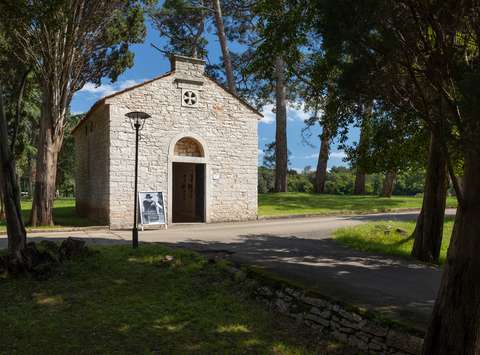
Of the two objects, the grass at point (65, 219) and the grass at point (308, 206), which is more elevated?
the grass at point (308, 206)

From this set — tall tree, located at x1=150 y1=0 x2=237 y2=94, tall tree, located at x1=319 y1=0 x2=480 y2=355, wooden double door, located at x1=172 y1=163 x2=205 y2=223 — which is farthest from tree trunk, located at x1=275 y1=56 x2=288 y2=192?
tall tree, located at x1=319 y1=0 x2=480 y2=355

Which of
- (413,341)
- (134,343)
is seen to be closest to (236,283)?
(134,343)

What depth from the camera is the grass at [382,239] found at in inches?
395

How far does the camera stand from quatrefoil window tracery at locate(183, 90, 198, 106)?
49.5ft

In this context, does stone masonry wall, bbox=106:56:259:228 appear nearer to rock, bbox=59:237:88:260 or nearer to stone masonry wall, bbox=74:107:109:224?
stone masonry wall, bbox=74:107:109:224

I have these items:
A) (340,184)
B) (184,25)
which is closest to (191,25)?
(184,25)

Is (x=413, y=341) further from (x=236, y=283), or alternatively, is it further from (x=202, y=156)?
(x=202, y=156)

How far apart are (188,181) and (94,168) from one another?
13.7 ft

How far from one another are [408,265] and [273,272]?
3265mm

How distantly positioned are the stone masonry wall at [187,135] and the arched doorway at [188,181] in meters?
0.30

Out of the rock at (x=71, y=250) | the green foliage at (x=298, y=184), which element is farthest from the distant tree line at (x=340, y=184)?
the rock at (x=71, y=250)

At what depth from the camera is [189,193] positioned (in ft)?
59.7

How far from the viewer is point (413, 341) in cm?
460

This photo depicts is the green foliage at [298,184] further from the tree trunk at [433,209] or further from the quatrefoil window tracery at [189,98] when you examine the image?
the tree trunk at [433,209]
